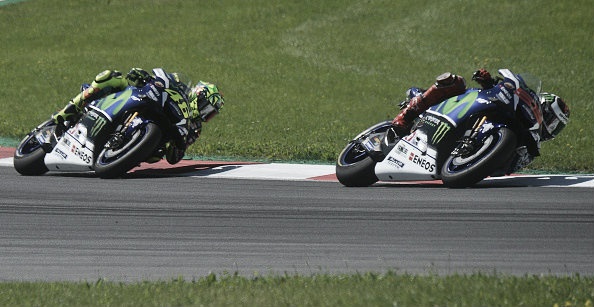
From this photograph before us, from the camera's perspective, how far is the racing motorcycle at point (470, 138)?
9581 mm

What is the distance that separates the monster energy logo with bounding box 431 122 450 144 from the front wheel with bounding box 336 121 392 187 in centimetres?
78

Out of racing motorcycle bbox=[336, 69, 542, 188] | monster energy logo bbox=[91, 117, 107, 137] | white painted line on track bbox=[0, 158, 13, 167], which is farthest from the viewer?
white painted line on track bbox=[0, 158, 13, 167]

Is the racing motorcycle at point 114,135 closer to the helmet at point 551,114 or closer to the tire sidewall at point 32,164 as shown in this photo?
the tire sidewall at point 32,164

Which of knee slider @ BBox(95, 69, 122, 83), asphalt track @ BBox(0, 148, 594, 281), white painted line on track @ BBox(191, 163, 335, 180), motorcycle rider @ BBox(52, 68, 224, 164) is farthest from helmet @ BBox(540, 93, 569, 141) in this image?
knee slider @ BBox(95, 69, 122, 83)

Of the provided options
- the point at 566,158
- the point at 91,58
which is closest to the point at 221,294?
the point at 566,158

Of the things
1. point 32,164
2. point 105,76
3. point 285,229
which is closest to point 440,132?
point 285,229

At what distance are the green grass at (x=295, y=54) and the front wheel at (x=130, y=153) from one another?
3.24 meters

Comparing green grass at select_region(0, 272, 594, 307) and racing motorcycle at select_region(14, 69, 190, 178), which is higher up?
green grass at select_region(0, 272, 594, 307)

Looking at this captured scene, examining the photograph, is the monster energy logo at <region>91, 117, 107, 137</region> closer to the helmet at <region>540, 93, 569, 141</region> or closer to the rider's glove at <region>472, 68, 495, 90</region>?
the rider's glove at <region>472, 68, 495, 90</region>

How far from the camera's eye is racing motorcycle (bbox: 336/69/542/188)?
958 cm

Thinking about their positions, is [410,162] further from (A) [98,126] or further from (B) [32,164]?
(B) [32,164]

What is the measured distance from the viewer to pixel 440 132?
9.89 meters

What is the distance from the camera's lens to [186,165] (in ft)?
42.0

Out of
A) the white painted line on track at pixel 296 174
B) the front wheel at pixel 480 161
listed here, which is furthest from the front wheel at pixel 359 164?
the front wheel at pixel 480 161
